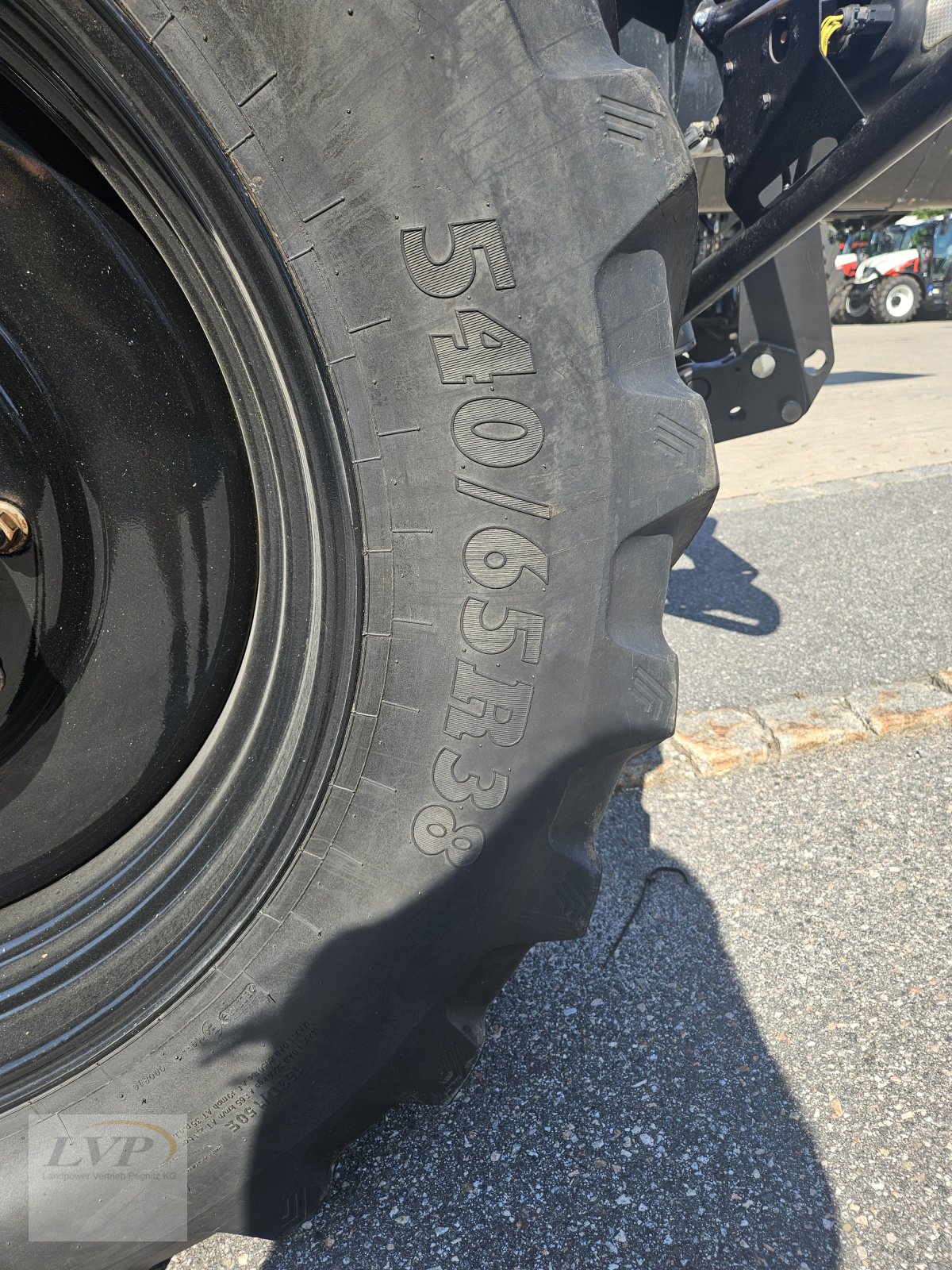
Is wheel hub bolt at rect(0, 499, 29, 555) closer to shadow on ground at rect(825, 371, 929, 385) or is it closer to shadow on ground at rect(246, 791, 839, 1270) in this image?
shadow on ground at rect(246, 791, 839, 1270)

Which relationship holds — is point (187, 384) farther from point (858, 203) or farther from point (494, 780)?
point (858, 203)

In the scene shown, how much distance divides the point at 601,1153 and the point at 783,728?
4.22 feet

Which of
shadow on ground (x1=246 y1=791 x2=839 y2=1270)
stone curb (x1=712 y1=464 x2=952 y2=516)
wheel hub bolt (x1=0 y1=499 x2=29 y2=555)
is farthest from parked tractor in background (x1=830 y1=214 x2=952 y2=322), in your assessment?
wheel hub bolt (x1=0 y1=499 x2=29 y2=555)

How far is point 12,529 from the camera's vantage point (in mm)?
995

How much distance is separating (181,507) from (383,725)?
1.22ft

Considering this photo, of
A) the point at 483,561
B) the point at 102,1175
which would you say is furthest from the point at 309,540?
the point at 102,1175

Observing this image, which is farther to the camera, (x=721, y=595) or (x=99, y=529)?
(x=721, y=595)

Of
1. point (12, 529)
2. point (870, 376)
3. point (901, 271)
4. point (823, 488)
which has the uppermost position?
point (901, 271)

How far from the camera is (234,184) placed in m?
0.85

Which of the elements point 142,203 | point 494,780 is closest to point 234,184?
point 142,203

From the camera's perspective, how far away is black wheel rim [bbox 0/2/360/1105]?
0.87 m

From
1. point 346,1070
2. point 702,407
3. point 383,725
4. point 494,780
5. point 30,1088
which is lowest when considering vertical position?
point 346,1070

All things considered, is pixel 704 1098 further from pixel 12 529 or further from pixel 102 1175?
pixel 12 529

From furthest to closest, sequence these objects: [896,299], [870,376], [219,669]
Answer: [896,299], [870,376], [219,669]
